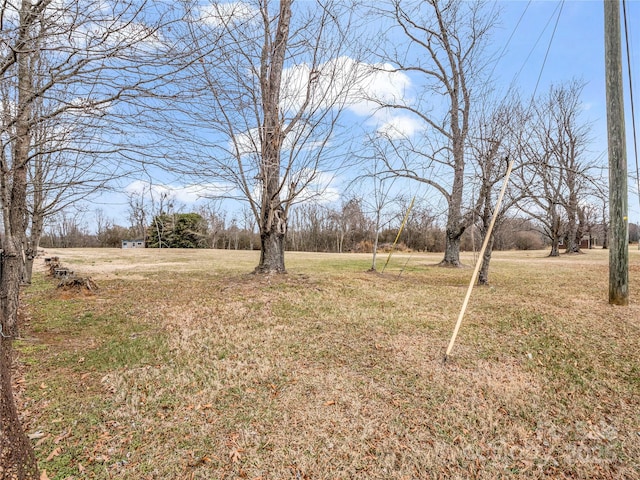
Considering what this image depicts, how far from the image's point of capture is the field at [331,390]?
8.00 feet

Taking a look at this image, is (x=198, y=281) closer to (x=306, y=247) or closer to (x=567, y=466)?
(x=567, y=466)

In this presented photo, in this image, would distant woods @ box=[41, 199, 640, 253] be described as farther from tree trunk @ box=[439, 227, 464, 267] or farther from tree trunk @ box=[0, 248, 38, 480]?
tree trunk @ box=[0, 248, 38, 480]

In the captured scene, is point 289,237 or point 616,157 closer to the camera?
point 616,157

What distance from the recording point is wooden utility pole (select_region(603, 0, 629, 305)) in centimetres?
511

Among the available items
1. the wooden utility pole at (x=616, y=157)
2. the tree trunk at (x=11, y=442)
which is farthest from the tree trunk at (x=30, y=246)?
the wooden utility pole at (x=616, y=157)

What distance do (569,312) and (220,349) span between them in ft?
17.1

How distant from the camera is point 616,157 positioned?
5.16 metres

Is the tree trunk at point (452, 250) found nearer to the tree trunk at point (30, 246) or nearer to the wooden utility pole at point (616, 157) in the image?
the wooden utility pole at point (616, 157)

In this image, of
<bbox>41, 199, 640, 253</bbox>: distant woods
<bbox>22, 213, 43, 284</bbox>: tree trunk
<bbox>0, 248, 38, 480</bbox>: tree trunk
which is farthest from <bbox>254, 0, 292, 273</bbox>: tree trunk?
<bbox>41, 199, 640, 253</bbox>: distant woods

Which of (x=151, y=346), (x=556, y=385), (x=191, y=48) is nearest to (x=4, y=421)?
(x=151, y=346)

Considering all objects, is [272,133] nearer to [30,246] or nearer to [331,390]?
[331,390]

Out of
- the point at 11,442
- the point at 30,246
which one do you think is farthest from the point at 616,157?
the point at 30,246

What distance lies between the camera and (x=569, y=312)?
5.08 m

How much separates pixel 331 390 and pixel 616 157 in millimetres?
5682
